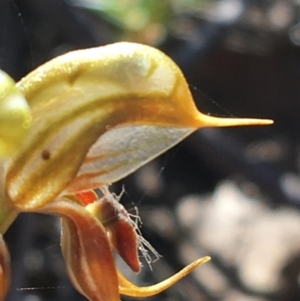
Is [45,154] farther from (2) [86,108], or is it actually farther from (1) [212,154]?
(1) [212,154]

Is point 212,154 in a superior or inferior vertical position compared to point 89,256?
inferior

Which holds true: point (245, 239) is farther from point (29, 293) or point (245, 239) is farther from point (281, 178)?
point (29, 293)

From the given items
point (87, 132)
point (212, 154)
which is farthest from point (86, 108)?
point (212, 154)

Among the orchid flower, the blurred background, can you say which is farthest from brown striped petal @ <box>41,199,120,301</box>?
the blurred background

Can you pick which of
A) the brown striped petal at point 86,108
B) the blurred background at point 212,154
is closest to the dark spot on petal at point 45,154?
the brown striped petal at point 86,108

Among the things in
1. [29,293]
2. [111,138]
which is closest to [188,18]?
[29,293]

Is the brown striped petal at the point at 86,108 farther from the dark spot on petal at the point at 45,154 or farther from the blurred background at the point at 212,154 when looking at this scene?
the blurred background at the point at 212,154

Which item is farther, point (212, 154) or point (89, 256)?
point (212, 154)
